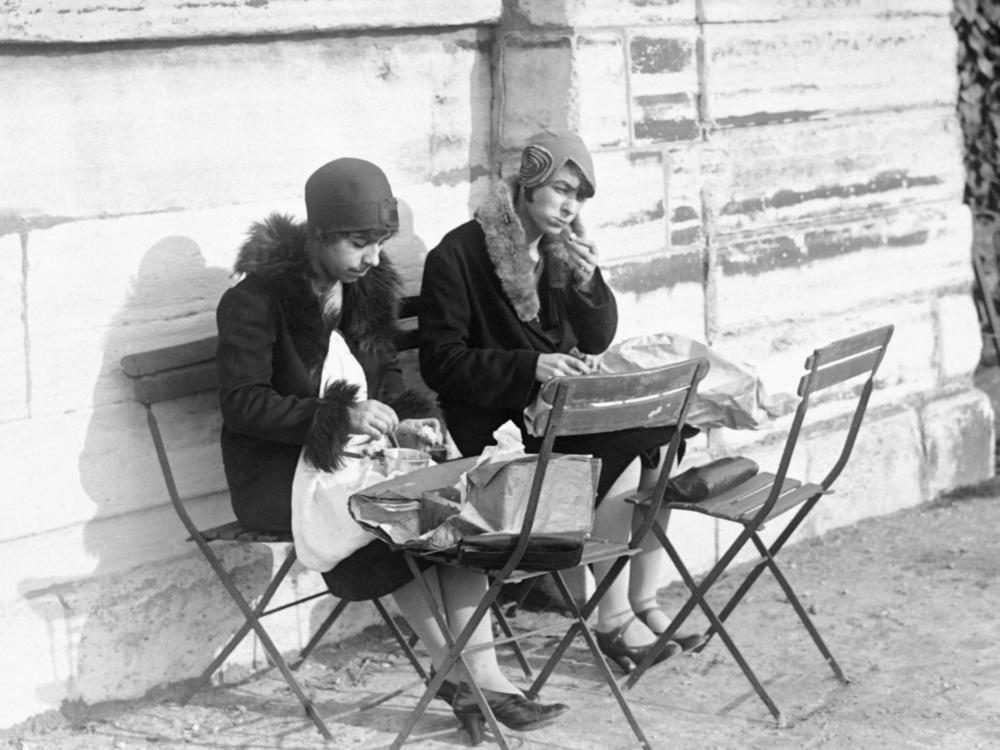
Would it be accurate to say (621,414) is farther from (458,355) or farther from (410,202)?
(410,202)

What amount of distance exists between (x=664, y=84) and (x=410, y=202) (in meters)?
1.04

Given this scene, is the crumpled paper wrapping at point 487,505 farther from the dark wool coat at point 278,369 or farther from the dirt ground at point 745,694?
the dirt ground at point 745,694

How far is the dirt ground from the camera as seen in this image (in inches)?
194

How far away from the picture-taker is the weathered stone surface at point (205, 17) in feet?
15.5

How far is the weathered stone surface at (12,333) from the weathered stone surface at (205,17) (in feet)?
1.90

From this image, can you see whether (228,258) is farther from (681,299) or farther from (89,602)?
(681,299)

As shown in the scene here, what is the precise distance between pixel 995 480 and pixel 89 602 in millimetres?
4320

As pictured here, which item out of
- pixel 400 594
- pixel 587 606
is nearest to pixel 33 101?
pixel 400 594

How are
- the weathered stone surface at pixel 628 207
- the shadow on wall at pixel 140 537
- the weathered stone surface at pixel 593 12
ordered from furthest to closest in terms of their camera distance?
1. the weathered stone surface at pixel 628 207
2. the weathered stone surface at pixel 593 12
3. the shadow on wall at pixel 140 537

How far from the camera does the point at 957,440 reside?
7.51 m

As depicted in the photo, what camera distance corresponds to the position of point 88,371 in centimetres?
498

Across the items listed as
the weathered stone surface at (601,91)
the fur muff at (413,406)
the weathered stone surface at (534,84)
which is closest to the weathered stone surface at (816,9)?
the weathered stone surface at (601,91)

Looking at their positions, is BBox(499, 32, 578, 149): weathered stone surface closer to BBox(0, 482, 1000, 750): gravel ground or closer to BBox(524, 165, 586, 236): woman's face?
BBox(524, 165, 586, 236): woman's face

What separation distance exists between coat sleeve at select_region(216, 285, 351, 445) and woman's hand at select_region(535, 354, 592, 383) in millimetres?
664
